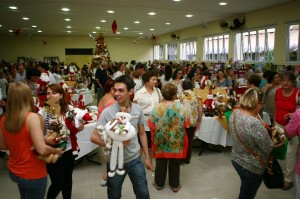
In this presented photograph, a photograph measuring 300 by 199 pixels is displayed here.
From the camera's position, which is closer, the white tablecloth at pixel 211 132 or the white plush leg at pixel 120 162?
the white plush leg at pixel 120 162

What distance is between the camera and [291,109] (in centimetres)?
349

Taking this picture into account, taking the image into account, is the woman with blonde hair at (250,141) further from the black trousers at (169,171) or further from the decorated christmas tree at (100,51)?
the decorated christmas tree at (100,51)

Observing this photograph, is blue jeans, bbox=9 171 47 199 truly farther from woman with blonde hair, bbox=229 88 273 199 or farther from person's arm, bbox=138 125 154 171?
woman with blonde hair, bbox=229 88 273 199

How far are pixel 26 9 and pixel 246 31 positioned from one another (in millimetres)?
8785

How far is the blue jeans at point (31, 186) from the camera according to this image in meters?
1.91

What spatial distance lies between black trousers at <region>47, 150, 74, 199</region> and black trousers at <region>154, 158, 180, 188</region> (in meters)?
1.18

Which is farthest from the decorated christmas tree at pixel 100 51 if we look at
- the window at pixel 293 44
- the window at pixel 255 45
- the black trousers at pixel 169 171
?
the black trousers at pixel 169 171

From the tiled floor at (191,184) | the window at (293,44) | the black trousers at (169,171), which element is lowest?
the tiled floor at (191,184)

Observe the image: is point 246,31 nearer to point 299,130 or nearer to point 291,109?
point 291,109

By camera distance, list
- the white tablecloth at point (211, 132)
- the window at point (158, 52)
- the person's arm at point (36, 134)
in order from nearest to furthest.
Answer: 1. the person's arm at point (36, 134)
2. the white tablecloth at point (211, 132)
3. the window at point (158, 52)

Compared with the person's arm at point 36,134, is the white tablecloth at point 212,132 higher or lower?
lower

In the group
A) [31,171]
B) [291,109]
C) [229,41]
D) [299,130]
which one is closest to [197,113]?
[291,109]

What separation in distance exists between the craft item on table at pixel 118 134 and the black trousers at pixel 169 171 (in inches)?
54.0

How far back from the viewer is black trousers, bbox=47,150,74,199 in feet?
8.20
